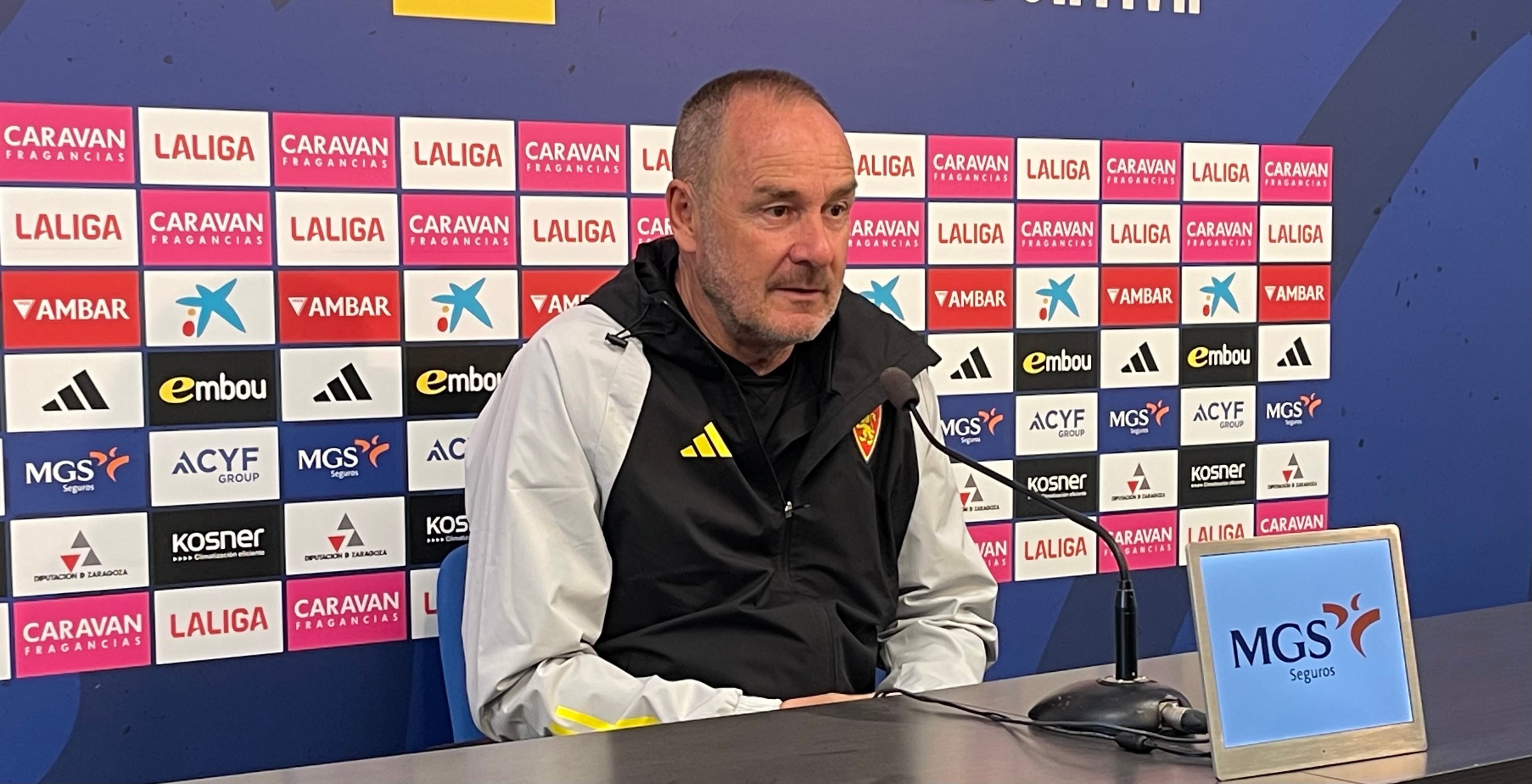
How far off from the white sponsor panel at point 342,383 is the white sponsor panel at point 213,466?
0.06 metres

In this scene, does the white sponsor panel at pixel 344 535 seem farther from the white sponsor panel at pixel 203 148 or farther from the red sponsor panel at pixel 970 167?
the red sponsor panel at pixel 970 167

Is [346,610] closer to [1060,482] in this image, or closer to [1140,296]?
[1060,482]

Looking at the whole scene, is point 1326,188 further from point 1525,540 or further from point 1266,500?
point 1525,540

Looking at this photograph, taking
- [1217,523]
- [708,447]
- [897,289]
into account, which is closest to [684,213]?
[708,447]

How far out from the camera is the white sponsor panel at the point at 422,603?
212cm

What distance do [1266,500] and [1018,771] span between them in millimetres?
1785

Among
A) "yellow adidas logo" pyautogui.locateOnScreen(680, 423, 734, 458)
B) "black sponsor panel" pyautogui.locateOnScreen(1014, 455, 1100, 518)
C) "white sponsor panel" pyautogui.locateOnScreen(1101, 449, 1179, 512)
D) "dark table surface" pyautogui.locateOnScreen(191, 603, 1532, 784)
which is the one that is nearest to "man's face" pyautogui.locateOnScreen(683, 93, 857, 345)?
"yellow adidas logo" pyautogui.locateOnScreen(680, 423, 734, 458)

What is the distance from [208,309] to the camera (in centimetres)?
197

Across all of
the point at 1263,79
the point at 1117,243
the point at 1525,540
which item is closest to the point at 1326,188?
the point at 1263,79

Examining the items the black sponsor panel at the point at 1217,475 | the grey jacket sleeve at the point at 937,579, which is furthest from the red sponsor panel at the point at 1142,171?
the grey jacket sleeve at the point at 937,579

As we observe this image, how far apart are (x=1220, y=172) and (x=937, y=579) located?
1.15 metres

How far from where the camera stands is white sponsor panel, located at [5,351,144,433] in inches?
73.9

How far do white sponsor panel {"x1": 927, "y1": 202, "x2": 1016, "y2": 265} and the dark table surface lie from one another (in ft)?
3.94

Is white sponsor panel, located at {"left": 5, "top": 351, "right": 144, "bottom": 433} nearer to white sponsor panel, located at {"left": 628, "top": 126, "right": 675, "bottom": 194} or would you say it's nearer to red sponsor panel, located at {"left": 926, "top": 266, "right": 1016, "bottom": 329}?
white sponsor panel, located at {"left": 628, "top": 126, "right": 675, "bottom": 194}
